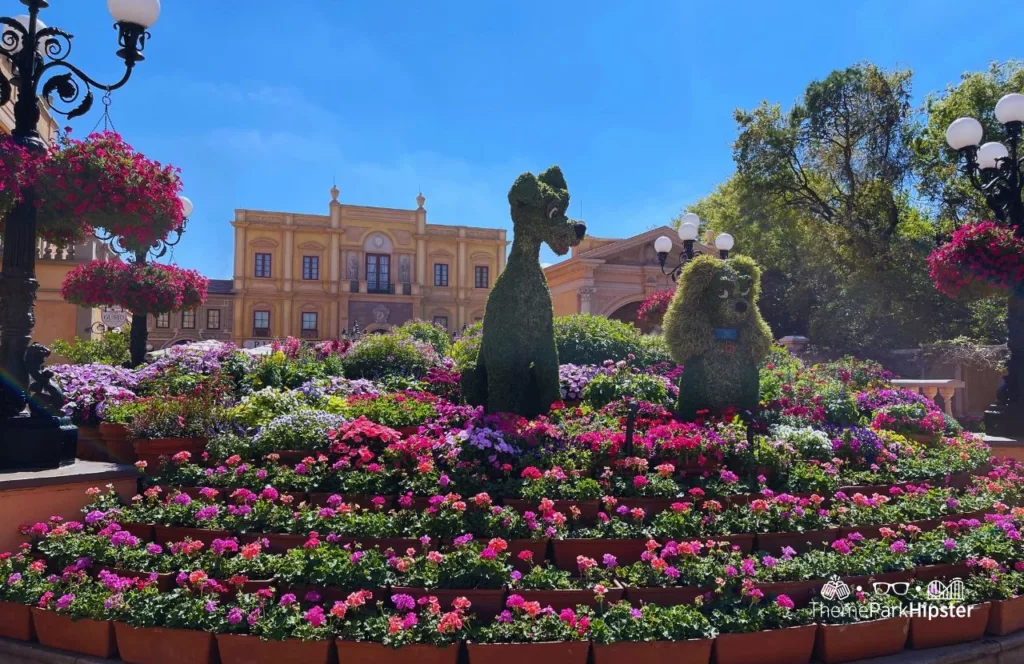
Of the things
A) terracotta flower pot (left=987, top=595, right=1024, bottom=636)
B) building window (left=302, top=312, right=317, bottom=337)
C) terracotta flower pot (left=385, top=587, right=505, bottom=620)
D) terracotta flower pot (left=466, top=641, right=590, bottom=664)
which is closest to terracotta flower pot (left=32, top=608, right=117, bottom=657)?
terracotta flower pot (left=385, top=587, right=505, bottom=620)

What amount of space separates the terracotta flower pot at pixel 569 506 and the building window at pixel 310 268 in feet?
116

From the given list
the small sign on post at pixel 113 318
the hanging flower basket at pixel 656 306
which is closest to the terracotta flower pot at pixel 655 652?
the hanging flower basket at pixel 656 306

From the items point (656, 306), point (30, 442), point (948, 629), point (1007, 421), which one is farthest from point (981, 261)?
point (30, 442)

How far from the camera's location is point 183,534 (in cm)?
406

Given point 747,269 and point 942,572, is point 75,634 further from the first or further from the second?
point 747,269

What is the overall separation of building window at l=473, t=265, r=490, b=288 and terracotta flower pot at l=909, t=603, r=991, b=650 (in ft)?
121

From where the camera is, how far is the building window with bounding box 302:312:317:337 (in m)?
37.2

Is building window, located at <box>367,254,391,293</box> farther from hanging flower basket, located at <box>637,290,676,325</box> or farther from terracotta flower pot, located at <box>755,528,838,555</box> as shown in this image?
terracotta flower pot, located at <box>755,528,838,555</box>

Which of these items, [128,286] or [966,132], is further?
[128,286]

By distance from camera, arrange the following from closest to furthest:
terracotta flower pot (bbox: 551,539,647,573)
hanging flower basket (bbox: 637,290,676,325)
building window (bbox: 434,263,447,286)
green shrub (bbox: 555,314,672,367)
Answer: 1. terracotta flower pot (bbox: 551,539,647,573)
2. green shrub (bbox: 555,314,672,367)
3. hanging flower basket (bbox: 637,290,676,325)
4. building window (bbox: 434,263,447,286)

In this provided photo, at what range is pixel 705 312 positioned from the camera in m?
6.37

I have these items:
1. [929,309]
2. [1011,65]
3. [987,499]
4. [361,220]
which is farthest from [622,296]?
[361,220]

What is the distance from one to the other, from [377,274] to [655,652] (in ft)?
121

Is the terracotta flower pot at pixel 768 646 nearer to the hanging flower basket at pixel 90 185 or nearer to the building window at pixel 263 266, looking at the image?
the hanging flower basket at pixel 90 185
